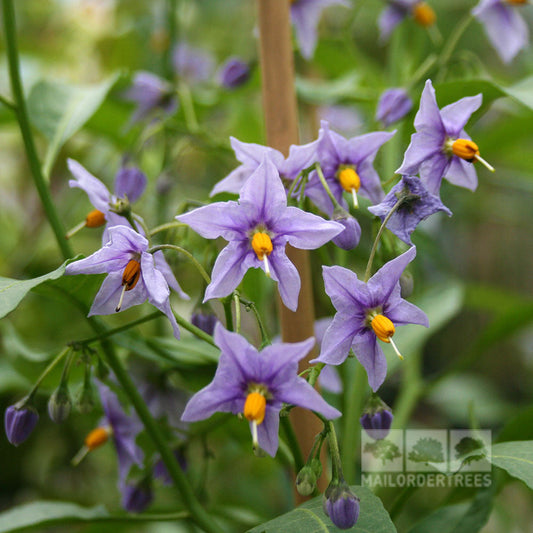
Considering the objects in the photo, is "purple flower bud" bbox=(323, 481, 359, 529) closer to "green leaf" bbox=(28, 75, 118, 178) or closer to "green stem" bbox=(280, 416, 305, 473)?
"green stem" bbox=(280, 416, 305, 473)

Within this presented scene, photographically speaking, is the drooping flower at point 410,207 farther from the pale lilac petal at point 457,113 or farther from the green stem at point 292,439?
the green stem at point 292,439

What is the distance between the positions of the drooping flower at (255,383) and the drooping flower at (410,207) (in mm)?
145

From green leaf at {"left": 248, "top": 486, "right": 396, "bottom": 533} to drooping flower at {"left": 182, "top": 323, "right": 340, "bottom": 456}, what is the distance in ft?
0.33

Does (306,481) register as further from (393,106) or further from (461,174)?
(393,106)

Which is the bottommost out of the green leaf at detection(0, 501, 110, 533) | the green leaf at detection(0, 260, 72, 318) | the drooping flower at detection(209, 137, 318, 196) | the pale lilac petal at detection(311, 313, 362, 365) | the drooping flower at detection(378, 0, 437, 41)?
the green leaf at detection(0, 501, 110, 533)

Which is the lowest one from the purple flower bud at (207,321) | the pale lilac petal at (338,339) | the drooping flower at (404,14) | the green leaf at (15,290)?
the purple flower bud at (207,321)

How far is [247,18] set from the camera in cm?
190

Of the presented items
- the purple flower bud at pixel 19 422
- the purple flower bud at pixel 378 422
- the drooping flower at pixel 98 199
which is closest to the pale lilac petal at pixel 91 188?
the drooping flower at pixel 98 199

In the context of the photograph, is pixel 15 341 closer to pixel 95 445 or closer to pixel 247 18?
pixel 95 445

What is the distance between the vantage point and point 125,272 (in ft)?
1.74

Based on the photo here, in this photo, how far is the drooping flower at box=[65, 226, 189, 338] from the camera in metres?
Result: 0.50

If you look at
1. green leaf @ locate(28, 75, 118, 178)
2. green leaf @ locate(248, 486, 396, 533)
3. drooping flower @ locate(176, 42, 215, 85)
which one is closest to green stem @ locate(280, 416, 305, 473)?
green leaf @ locate(248, 486, 396, 533)

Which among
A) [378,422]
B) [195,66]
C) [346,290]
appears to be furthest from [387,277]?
[195,66]

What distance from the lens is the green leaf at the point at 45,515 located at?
2.40ft
